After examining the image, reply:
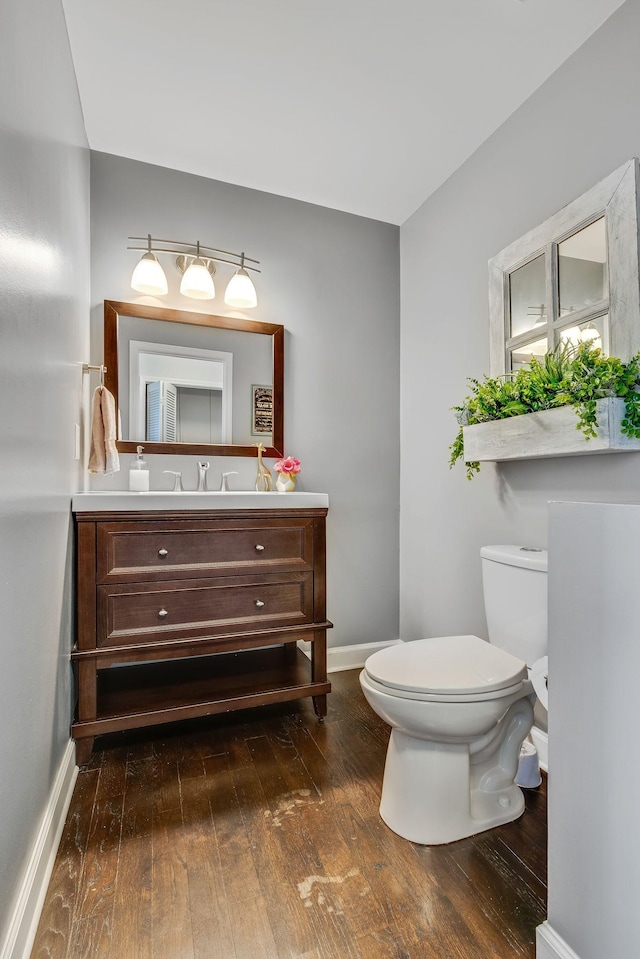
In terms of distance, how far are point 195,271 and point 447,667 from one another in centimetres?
198

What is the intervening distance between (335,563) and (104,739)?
128 cm

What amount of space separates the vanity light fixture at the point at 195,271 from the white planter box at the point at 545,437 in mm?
1263

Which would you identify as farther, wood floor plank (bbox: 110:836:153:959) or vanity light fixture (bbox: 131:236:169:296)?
vanity light fixture (bbox: 131:236:169:296)

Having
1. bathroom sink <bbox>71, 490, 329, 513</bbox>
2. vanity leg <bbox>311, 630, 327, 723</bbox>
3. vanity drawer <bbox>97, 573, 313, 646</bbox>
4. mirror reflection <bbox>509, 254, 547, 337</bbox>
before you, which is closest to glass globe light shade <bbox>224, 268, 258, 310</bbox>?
bathroom sink <bbox>71, 490, 329, 513</bbox>

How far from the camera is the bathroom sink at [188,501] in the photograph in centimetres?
172

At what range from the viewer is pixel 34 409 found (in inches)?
46.6

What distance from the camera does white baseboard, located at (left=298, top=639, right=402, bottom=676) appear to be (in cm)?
257

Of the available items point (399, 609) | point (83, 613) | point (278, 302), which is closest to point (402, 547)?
point (399, 609)

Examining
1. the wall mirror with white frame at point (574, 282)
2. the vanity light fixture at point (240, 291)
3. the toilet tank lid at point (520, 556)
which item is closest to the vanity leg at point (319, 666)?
the toilet tank lid at point (520, 556)

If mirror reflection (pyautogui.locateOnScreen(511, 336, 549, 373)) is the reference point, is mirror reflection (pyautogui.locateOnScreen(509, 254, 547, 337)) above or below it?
above

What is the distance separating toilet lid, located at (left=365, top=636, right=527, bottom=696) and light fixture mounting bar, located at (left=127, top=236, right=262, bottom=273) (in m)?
1.93

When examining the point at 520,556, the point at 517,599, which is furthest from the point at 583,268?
the point at 517,599

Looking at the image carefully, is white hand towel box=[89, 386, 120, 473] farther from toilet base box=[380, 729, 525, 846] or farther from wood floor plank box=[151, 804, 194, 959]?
toilet base box=[380, 729, 525, 846]

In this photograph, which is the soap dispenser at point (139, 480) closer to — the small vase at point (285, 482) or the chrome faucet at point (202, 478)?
the chrome faucet at point (202, 478)
